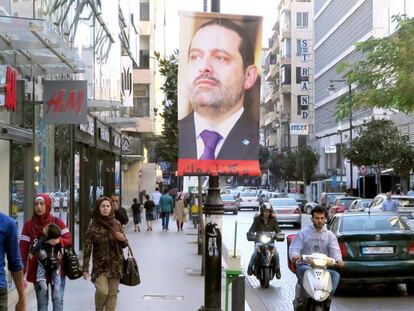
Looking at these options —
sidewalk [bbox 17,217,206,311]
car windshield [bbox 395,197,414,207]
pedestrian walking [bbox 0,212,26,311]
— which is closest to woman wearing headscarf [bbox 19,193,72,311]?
sidewalk [bbox 17,217,206,311]

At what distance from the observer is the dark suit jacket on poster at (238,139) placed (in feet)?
29.3

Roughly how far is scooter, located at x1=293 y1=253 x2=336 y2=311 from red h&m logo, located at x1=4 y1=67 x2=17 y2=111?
18.2ft

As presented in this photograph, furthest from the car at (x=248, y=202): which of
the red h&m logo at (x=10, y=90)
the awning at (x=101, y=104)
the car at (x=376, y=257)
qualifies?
the red h&m logo at (x=10, y=90)

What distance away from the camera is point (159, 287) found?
513 inches

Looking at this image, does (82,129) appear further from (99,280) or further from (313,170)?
(313,170)

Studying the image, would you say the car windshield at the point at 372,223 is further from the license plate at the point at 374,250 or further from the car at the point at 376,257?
the license plate at the point at 374,250

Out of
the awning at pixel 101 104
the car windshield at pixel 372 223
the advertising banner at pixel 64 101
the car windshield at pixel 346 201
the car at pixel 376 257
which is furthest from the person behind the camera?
the car windshield at pixel 346 201

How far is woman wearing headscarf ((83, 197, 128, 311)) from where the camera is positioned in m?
8.50

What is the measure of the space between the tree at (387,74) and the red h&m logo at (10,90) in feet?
31.2

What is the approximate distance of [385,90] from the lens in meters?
18.8

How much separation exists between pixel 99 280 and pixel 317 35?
257 feet

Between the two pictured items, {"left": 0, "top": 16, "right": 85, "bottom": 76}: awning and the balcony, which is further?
the balcony

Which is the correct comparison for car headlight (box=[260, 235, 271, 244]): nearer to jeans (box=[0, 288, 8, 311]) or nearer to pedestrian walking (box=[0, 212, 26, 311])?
pedestrian walking (box=[0, 212, 26, 311])

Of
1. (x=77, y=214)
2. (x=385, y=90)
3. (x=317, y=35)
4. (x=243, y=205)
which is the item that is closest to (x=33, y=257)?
(x=77, y=214)
